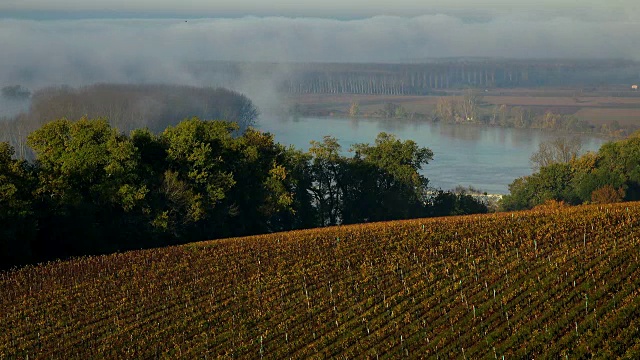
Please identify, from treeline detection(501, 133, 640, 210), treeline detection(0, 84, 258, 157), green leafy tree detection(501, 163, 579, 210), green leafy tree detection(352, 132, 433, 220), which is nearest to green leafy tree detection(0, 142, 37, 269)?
green leafy tree detection(352, 132, 433, 220)

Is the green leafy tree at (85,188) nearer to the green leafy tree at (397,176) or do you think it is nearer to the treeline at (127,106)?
the green leafy tree at (397,176)

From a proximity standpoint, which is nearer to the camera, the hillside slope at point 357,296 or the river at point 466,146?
the hillside slope at point 357,296

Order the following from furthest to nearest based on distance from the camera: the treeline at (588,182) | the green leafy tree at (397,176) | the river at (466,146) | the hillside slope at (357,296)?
the river at (466,146)
the treeline at (588,182)
the green leafy tree at (397,176)
the hillside slope at (357,296)

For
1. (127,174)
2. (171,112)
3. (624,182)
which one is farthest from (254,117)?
(127,174)

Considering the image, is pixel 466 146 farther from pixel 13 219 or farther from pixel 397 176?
pixel 13 219

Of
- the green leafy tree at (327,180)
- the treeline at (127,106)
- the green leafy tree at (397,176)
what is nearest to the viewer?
the green leafy tree at (397,176)

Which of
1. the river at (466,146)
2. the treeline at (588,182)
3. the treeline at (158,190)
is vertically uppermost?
the treeline at (158,190)

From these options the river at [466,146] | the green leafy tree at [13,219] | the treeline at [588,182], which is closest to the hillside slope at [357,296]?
the green leafy tree at [13,219]
